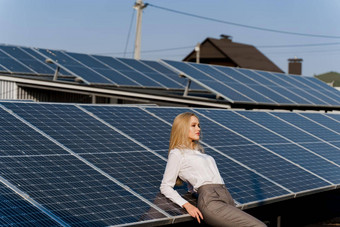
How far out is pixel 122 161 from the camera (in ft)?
24.6

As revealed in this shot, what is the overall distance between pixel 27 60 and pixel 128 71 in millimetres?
5803

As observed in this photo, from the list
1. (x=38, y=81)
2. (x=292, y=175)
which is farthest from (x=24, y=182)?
(x=38, y=81)

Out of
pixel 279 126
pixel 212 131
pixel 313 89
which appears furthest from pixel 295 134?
pixel 313 89

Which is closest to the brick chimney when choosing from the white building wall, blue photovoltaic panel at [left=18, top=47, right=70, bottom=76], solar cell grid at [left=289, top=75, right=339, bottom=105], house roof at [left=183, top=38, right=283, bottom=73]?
house roof at [left=183, top=38, right=283, bottom=73]

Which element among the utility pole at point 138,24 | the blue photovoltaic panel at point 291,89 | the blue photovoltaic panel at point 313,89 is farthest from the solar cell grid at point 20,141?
the utility pole at point 138,24

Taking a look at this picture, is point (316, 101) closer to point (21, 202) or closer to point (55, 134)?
point (55, 134)

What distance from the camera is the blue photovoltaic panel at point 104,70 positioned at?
22.3 m

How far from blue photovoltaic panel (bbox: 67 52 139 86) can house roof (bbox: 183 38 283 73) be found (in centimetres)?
4052

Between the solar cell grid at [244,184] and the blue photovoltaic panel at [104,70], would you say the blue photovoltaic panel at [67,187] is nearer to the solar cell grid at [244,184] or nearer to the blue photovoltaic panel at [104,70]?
the solar cell grid at [244,184]

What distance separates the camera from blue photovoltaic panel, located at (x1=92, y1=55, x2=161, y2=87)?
23172 mm

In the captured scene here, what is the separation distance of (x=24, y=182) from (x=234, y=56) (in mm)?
61984

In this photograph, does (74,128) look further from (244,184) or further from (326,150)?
(326,150)

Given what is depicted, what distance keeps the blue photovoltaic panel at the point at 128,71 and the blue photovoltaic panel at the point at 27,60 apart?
2.63 meters

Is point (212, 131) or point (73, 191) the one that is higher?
point (212, 131)
